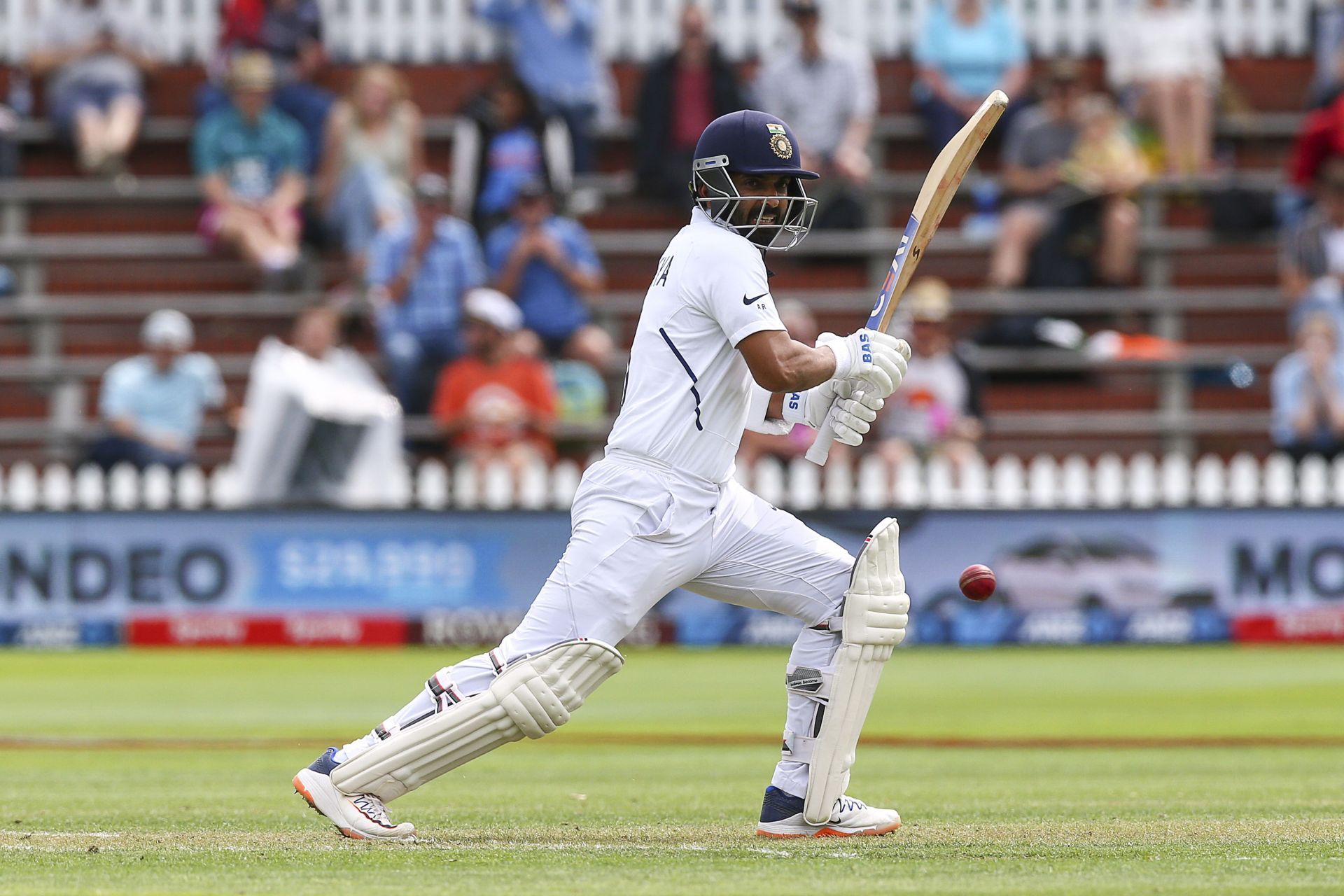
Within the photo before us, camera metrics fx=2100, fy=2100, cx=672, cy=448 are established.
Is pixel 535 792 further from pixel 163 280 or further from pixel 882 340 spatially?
pixel 163 280

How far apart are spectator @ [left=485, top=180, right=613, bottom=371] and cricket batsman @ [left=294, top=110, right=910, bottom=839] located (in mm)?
10562

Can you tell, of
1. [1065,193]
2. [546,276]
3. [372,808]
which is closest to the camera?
[372,808]

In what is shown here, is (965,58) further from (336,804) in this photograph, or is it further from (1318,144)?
(336,804)

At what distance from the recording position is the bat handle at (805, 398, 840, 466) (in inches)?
262

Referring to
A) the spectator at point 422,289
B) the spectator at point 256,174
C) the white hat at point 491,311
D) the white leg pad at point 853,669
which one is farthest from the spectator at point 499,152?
the white leg pad at point 853,669

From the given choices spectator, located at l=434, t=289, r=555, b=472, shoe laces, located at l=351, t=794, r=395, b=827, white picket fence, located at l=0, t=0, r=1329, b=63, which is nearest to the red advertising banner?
spectator, located at l=434, t=289, r=555, b=472

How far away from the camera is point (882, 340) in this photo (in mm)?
6520

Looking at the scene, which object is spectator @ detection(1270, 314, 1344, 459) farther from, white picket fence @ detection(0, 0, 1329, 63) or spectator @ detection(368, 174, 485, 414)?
spectator @ detection(368, 174, 485, 414)

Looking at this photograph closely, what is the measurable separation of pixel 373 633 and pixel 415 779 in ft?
32.7

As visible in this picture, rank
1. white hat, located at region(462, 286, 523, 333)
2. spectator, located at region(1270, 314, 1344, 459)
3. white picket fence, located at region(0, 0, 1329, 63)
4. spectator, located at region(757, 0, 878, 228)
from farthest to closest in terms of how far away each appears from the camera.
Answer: white picket fence, located at region(0, 0, 1329, 63) → spectator, located at region(757, 0, 878, 228) → spectator, located at region(1270, 314, 1344, 459) → white hat, located at region(462, 286, 523, 333)

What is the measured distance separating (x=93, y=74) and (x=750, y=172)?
1457 centimetres

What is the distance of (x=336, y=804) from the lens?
6277mm

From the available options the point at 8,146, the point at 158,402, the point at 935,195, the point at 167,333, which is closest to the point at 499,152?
the point at 167,333

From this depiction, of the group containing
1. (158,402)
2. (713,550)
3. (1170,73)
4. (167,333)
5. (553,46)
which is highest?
(553,46)
